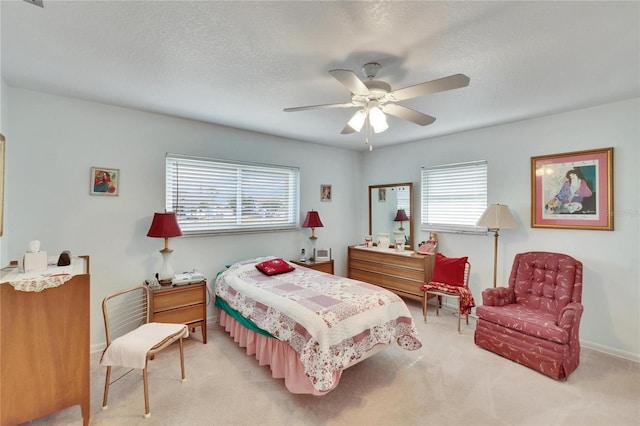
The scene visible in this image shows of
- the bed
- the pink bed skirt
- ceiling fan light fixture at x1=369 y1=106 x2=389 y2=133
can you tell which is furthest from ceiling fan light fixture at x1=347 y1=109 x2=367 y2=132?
the pink bed skirt

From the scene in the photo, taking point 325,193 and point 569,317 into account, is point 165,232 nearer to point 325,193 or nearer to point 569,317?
point 325,193

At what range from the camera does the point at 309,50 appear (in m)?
1.96

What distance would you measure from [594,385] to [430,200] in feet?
8.99

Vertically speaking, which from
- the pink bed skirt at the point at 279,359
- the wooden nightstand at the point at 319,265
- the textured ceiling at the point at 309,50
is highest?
the textured ceiling at the point at 309,50

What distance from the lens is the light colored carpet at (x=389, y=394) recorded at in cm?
202

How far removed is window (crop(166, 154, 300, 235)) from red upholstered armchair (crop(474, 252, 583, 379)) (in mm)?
2890

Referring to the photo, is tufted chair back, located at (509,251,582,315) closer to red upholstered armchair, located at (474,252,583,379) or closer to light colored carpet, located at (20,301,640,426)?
red upholstered armchair, located at (474,252,583,379)

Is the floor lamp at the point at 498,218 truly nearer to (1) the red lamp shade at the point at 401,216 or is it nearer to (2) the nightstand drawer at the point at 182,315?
(1) the red lamp shade at the point at 401,216

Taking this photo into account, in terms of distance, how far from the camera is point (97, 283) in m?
2.98

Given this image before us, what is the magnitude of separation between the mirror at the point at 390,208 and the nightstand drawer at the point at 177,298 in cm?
315

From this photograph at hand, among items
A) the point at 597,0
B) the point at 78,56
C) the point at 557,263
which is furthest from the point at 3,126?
the point at 557,263

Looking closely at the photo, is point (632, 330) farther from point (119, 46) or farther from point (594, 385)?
point (119, 46)

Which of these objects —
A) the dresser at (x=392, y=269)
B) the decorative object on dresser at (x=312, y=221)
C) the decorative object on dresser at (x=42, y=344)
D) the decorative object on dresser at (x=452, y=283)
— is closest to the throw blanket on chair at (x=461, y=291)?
the decorative object on dresser at (x=452, y=283)

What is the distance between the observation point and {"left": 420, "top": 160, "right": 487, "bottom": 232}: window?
4.00 m
